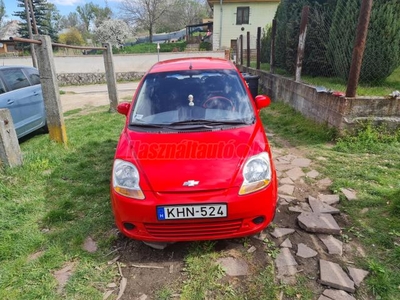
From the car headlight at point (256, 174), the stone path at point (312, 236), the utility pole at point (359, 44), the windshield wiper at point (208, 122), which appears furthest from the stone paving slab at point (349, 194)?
the utility pole at point (359, 44)

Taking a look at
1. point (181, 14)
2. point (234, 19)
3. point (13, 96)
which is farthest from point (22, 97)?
point (181, 14)

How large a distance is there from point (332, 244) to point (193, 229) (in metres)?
1.32

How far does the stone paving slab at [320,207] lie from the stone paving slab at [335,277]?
2.54 feet

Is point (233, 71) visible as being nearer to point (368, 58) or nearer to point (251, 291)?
point (251, 291)

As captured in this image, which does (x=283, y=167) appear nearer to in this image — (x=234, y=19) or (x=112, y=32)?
(x=234, y=19)

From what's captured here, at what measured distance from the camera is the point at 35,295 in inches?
83.0

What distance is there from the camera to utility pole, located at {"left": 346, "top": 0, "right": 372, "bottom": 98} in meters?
4.21

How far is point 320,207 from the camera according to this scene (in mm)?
3043

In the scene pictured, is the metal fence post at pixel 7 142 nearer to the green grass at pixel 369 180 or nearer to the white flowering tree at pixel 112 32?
the green grass at pixel 369 180

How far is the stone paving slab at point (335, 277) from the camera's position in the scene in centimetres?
205

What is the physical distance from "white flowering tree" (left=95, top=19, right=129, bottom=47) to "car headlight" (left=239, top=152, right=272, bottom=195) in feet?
123

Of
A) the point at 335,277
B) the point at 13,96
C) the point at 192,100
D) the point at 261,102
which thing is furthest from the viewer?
the point at 13,96

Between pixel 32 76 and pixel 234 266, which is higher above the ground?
pixel 32 76

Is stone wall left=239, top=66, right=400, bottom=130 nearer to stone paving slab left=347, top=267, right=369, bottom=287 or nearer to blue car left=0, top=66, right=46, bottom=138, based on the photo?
stone paving slab left=347, top=267, right=369, bottom=287
